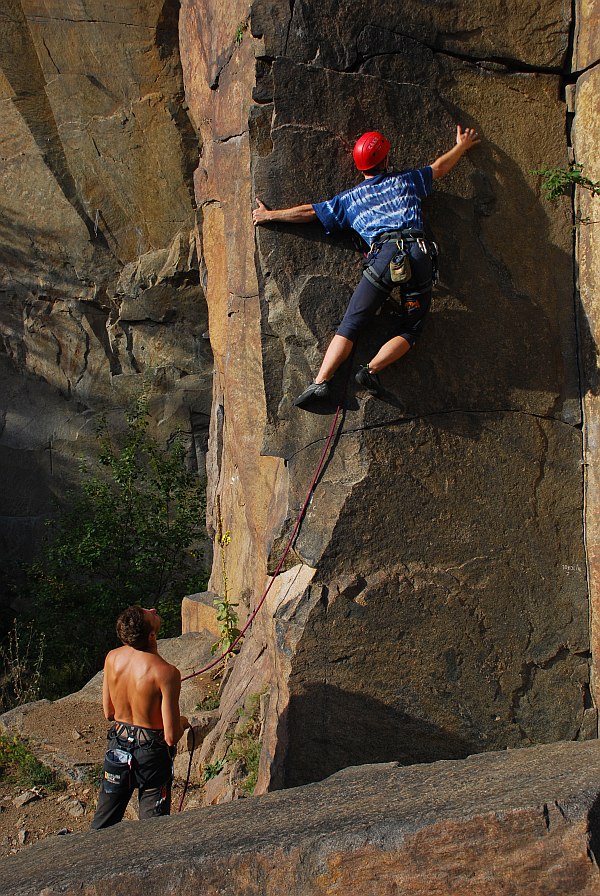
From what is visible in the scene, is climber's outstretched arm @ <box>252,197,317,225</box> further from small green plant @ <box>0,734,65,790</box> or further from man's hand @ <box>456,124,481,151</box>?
small green plant @ <box>0,734,65,790</box>

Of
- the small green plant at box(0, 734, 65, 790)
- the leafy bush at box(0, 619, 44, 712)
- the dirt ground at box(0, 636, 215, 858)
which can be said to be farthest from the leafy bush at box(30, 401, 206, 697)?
the small green plant at box(0, 734, 65, 790)

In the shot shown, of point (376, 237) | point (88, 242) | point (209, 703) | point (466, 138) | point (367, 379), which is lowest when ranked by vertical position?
point (209, 703)

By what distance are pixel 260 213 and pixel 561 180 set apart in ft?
4.83

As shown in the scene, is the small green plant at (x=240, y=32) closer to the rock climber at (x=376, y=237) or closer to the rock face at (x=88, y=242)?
the rock climber at (x=376, y=237)

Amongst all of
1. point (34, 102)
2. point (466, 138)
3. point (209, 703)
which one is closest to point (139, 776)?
point (209, 703)

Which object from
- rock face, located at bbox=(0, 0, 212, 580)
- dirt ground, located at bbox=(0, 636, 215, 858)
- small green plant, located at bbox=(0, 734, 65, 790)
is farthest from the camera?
rock face, located at bbox=(0, 0, 212, 580)

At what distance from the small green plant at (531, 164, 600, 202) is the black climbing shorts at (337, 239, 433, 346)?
31.8 inches

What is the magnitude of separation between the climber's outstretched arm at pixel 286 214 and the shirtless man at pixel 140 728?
179 cm

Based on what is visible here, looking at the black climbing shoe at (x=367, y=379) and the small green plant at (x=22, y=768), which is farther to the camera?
the small green plant at (x=22, y=768)

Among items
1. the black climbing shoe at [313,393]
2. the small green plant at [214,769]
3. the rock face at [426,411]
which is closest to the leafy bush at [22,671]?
the small green plant at [214,769]

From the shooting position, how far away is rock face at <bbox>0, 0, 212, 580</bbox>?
34.2 feet

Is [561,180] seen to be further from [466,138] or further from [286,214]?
[286,214]

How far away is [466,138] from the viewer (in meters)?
4.20

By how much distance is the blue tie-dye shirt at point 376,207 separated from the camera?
3959mm
